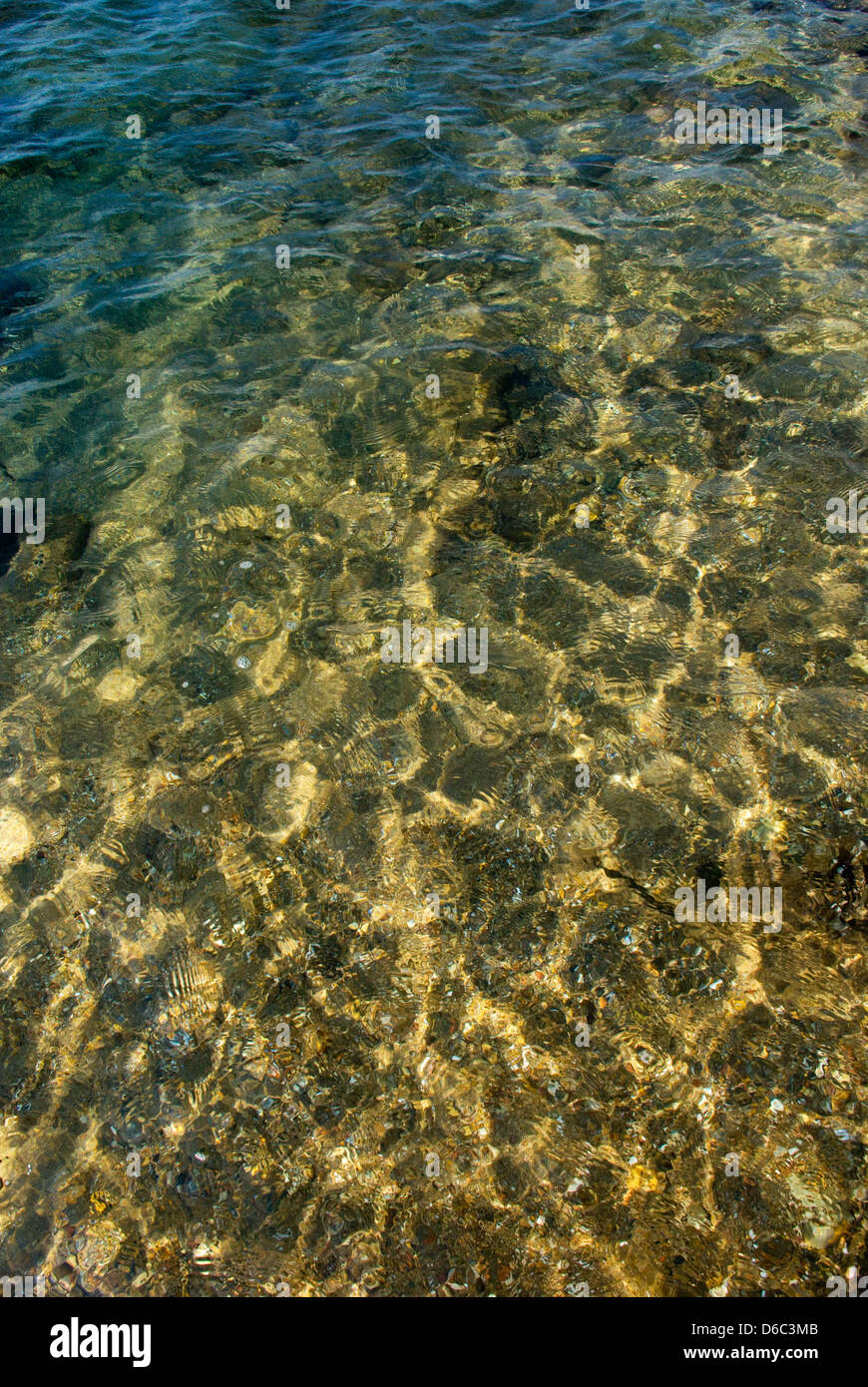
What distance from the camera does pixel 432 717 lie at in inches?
232

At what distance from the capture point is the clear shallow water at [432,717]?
13.6 feet

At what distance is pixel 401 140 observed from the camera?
11.2m

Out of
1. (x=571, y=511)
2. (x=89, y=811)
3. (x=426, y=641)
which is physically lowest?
(x=89, y=811)

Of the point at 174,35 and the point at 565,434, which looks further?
the point at 174,35

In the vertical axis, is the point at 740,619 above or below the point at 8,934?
above

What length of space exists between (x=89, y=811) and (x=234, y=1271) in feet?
9.67

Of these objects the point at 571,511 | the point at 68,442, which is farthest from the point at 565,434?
the point at 68,442

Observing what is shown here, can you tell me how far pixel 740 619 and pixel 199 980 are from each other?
467cm

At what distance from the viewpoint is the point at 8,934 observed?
5.05m

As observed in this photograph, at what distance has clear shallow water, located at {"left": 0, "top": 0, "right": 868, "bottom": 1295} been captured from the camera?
4.14 metres
